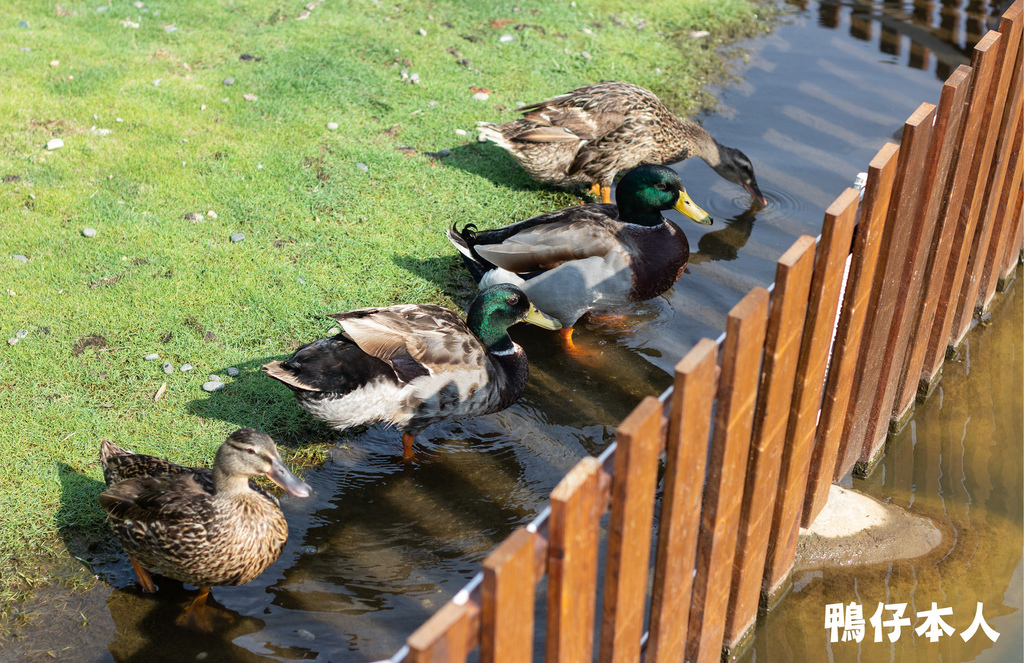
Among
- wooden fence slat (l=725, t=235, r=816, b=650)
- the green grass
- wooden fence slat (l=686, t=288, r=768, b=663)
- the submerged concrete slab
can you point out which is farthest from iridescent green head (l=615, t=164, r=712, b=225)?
wooden fence slat (l=686, t=288, r=768, b=663)

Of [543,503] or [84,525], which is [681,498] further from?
[84,525]

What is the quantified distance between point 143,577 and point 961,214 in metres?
4.15

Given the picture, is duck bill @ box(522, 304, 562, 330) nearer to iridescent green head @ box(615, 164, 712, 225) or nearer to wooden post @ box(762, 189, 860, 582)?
iridescent green head @ box(615, 164, 712, 225)

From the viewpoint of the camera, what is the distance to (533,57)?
8.16 metres

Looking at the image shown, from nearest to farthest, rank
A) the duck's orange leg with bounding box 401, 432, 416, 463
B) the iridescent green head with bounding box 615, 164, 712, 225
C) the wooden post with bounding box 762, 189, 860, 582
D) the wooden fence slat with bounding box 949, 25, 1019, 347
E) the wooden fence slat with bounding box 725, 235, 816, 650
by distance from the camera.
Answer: the wooden fence slat with bounding box 725, 235, 816, 650, the wooden post with bounding box 762, 189, 860, 582, the wooden fence slat with bounding box 949, 25, 1019, 347, the duck's orange leg with bounding box 401, 432, 416, 463, the iridescent green head with bounding box 615, 164, 712, 225

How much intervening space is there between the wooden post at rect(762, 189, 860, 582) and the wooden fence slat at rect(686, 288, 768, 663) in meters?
0.33

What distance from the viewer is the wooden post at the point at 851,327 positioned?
310cm

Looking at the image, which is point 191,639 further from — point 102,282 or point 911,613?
point 911,613

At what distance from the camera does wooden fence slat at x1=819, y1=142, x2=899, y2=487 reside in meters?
3.10

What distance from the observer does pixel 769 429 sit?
2.90m

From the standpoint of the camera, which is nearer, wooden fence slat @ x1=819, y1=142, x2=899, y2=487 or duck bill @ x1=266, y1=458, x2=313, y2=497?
wooden fence slat @ x1=819, y1=142, x2=899, y2=487

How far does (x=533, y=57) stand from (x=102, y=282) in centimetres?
455

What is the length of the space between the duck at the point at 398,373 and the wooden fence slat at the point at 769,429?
5.51 ft

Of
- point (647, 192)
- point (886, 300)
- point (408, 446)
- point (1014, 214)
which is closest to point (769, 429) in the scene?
point (886, 300)
